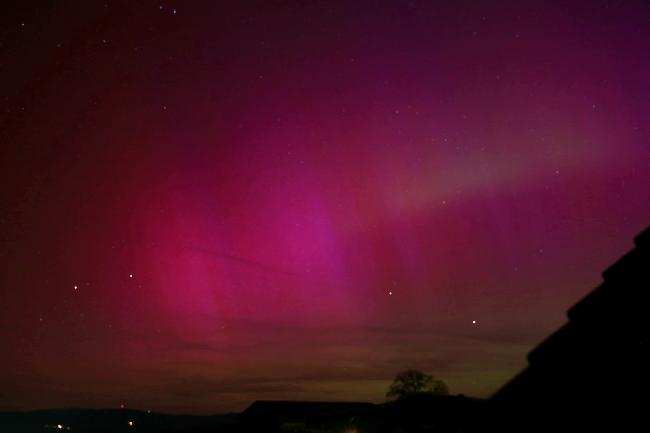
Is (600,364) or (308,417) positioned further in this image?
(308,417)

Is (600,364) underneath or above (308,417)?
above

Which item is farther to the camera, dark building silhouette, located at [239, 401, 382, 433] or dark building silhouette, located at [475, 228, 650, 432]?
dark building silhouette, located at [239, 401, 382, 433]

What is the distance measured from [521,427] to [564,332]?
28.1 inches

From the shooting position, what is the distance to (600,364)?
11.3ft

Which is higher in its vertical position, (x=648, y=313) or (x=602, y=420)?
(x=648, y=313)

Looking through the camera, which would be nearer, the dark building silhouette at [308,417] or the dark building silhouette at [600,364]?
the dark building silhouette at [600,364]

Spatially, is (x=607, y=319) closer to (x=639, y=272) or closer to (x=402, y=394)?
(x=639, y=272)

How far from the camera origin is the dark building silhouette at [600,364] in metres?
3.36

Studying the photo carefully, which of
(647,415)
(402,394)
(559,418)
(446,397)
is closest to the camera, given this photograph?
(647,415)

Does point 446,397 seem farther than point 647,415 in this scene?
Yes

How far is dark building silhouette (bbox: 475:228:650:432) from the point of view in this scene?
3361mm

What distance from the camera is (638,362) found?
11.0ft

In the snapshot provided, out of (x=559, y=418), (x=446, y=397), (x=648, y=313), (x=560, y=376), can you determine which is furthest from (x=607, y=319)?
(x=446, y=397)

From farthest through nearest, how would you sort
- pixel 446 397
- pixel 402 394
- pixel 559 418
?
1. pixel 402 394
2. pixel 446 397
3. pixel 559 418
